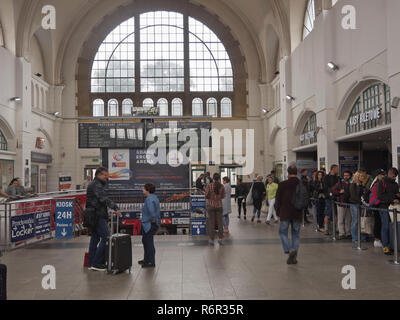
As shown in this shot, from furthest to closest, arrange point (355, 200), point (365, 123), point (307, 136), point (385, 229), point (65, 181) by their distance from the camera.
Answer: point (65, 181), point (307, 136), point (365, 123), point (355, 200), point (385, 229)

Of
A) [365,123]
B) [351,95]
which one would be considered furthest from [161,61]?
[365,123]

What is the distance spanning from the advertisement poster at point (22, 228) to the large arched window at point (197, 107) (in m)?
22.3

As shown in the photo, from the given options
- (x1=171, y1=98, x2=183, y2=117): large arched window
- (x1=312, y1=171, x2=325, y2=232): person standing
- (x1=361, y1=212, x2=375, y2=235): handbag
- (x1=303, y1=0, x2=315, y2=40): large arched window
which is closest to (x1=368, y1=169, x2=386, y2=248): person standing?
(x1=361, y1=212, x2=375, y2=235): handbag

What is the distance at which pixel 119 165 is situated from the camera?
13.8 metres

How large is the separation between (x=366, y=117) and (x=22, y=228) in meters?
10.8

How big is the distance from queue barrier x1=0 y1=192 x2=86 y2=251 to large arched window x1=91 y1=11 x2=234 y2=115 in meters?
20.9

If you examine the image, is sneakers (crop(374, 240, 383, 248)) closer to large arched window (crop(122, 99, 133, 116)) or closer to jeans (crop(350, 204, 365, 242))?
jeans (crop(350, 204, 365, 242))

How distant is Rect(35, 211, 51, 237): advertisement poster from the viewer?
10828 mm

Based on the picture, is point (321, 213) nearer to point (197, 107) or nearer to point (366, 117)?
point (366, 117)

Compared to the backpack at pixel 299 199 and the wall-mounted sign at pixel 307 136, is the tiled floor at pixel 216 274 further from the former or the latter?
the wall-mounted sign at pixel 307 136

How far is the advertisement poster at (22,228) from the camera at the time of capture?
32.1ft

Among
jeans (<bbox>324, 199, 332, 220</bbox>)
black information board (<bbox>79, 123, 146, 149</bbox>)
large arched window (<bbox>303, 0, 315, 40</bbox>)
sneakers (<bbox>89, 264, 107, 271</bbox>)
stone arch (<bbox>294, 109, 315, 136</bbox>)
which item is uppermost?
large arched window (<bbox>303, 0, 315, 40</bbox>)

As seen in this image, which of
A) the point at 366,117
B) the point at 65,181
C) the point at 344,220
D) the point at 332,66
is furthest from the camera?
the point at 65,181

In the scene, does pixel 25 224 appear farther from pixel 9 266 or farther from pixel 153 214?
pixel 153 214
